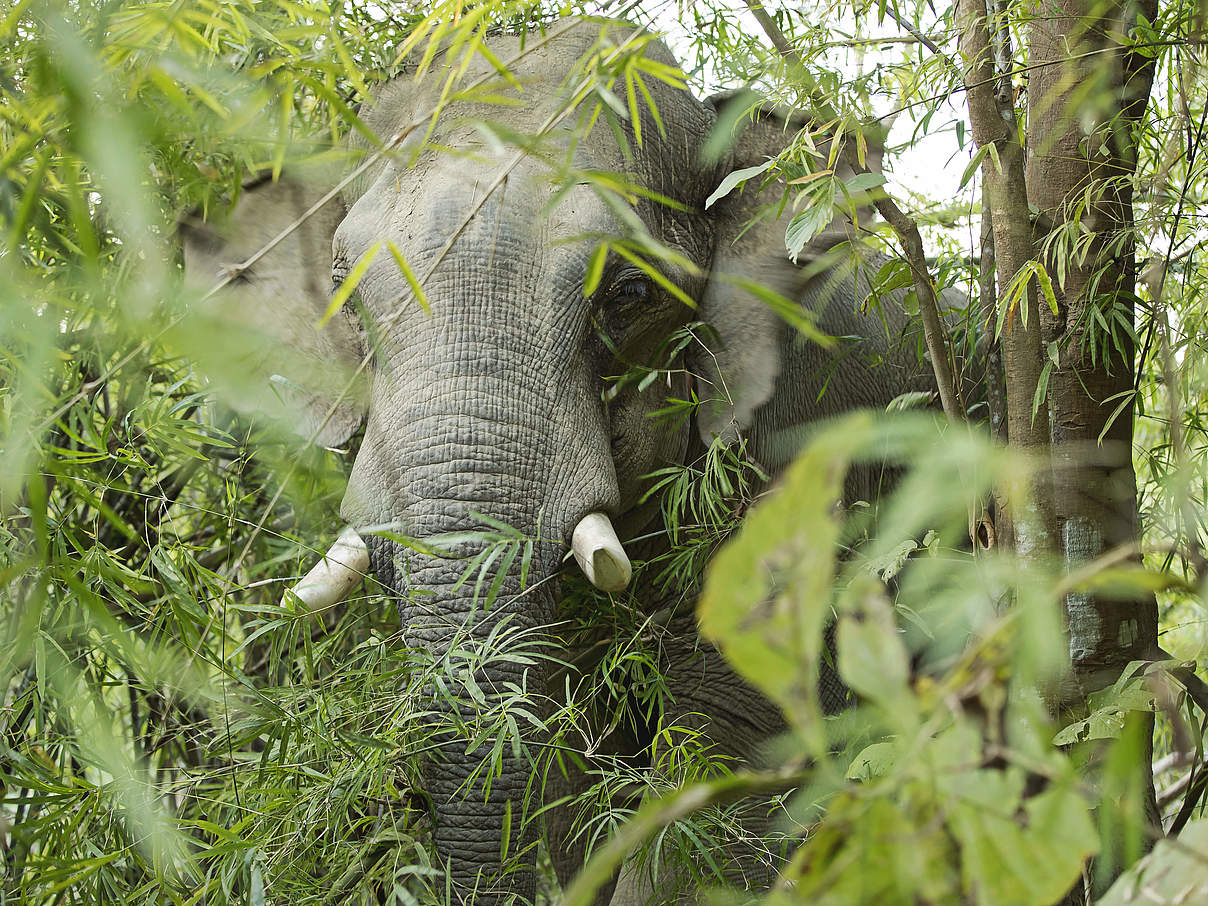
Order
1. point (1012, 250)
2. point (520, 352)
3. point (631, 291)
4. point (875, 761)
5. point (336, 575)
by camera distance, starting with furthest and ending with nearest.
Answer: point (631, 291)
point (520, 352)
point (336, 575)
point (1012, 250)
point (875, 761)

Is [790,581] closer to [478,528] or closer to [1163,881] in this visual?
[1163,881]

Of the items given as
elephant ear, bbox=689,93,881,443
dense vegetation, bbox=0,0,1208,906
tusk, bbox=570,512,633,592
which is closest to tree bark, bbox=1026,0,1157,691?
dense vegetation, bbox=0,0,1208,906

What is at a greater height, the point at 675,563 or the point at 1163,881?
the point at 1163,881

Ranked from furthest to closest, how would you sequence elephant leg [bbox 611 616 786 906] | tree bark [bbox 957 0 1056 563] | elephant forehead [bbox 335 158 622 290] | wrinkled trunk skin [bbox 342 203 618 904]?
elephant leg [bbox 611 616 786 906]
elephant forehead [bbox 335 158 622 290]
wrinkled trunk skin [bbox 342 203 618 904]
tree bark [bbox 957 0 1056 563]

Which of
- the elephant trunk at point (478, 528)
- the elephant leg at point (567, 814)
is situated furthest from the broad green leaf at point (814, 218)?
the elephant leg at point (567, 814)

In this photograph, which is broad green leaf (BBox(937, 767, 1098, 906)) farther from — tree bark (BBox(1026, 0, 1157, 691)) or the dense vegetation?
tree bark (BBox(1026, 0, 1157, 691))

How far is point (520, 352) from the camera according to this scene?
74.4 inches

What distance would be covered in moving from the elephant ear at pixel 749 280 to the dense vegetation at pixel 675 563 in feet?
0.44

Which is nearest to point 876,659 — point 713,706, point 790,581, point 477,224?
point 790,581

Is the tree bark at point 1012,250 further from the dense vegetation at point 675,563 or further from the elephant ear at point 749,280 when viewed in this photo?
the elephant ear at point 749,280

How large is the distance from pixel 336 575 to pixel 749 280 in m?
0.95

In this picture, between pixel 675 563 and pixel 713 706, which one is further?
pixel 713 706

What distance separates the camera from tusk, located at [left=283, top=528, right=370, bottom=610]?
1.67 m

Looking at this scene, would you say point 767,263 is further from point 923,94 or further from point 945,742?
point 945,742
